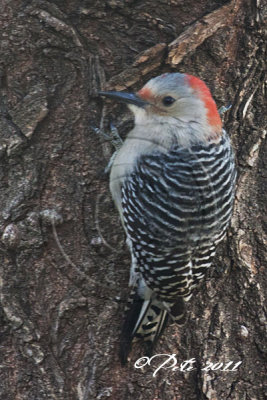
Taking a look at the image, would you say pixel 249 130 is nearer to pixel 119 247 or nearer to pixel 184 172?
pixel 184 172

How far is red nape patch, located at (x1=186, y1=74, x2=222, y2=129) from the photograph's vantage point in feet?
10.2

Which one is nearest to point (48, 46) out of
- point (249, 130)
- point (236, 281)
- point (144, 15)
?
point (144, 15)

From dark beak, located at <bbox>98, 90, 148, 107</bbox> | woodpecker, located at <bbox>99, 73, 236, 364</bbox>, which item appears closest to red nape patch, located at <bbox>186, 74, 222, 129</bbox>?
woodpecker, located at <bbox>99, 73, 236, 364</bbox>

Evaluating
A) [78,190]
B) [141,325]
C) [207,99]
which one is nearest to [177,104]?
[207,99]

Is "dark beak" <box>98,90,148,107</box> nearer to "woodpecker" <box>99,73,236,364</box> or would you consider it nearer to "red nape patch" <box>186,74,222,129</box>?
"woodpecker" <box>99,73,236,364</box>

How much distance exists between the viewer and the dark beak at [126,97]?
309cm

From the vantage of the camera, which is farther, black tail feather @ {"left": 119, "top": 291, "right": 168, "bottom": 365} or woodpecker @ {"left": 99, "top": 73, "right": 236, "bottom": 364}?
black tail feather @ {"left": 119, "top": 291, "right": 168, "bottom": 365}

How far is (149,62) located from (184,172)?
63cm

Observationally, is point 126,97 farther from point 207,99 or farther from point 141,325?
point 141,325

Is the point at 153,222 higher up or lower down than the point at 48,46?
lower down

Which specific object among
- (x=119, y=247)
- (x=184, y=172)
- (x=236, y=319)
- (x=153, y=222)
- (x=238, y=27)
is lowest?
(x=236, y=319)

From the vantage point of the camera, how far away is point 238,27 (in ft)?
10.8

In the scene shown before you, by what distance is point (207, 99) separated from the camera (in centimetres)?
316

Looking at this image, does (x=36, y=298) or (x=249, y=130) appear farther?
(x=249, y=130)
